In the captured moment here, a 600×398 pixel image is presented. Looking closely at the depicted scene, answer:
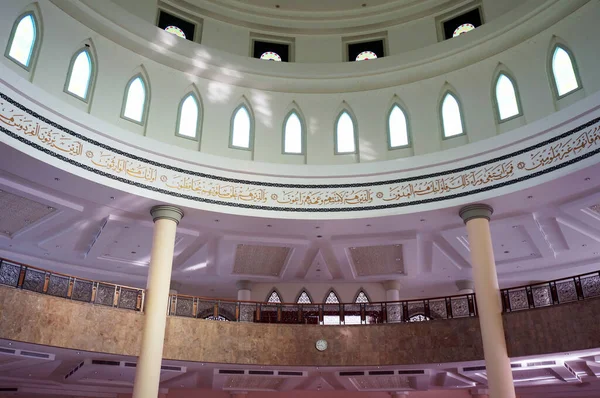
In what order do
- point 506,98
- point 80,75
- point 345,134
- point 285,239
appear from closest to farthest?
point 80,75
point 506,98
point 345,134
point 285,239

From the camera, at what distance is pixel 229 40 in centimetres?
1247

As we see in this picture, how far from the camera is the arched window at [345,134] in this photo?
40.3ft

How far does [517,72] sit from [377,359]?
637 cm

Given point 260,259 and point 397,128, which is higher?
point 397,128

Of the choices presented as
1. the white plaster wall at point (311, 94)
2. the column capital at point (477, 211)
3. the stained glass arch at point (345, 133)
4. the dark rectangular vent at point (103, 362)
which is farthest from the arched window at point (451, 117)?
the dark rectangular vent at point (103, 362)

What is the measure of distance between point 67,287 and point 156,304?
5.11ft

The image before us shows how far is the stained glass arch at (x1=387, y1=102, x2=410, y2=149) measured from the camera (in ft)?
39.5

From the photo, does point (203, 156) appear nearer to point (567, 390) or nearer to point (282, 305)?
point (282, 305)

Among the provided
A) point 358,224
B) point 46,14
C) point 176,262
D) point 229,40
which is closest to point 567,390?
point 358,224

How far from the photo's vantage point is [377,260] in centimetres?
1439

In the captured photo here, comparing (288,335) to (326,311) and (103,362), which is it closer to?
(326,311)

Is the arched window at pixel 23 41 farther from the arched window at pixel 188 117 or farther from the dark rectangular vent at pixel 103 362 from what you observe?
the dark rectangular vent at pixel 103 362

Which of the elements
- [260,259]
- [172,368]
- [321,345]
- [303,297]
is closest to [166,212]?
[172,368]

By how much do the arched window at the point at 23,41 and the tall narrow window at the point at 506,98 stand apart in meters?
8.90
